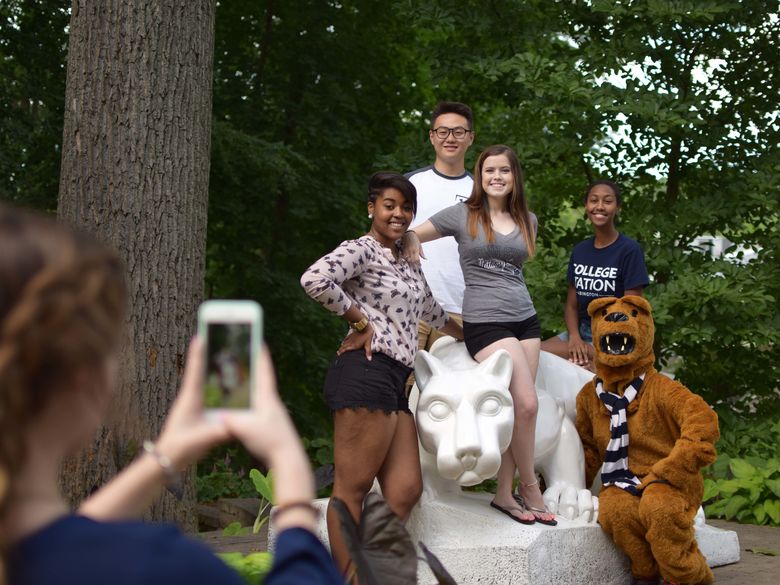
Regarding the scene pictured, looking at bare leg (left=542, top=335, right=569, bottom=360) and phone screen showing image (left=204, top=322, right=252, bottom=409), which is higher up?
phone screen showing image (left=204, top=322, right=252, bottom=409)

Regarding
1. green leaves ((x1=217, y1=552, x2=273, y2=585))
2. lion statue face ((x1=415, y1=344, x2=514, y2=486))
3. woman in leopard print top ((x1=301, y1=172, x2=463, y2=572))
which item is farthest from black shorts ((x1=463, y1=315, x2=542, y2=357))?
green leaves ((x1=217, y1=552, x2=273, y2=585))

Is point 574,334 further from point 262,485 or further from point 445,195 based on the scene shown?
point 262,485

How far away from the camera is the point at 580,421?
18.0ft

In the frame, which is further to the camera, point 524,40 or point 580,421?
point 524,40

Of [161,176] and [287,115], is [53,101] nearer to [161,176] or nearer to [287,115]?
[287,115]

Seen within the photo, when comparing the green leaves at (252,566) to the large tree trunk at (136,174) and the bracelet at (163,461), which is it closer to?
the bracelet at (163,461)

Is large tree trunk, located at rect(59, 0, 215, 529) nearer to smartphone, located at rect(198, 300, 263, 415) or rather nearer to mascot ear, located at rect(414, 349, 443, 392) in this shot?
mascot ear, located at rect(414, 349, 443, 392)

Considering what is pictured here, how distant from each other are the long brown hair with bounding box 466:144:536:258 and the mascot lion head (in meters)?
0.53

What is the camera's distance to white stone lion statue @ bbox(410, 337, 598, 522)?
14.4ft

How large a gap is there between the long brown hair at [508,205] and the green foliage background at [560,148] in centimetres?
294

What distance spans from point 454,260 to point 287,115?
640 cm

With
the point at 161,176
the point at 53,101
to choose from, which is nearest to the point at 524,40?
the point at 53,101

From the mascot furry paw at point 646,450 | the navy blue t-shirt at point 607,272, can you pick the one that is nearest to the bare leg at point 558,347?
the navy blue t-shirt at point 607,272

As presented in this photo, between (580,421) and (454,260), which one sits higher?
(454,260)
